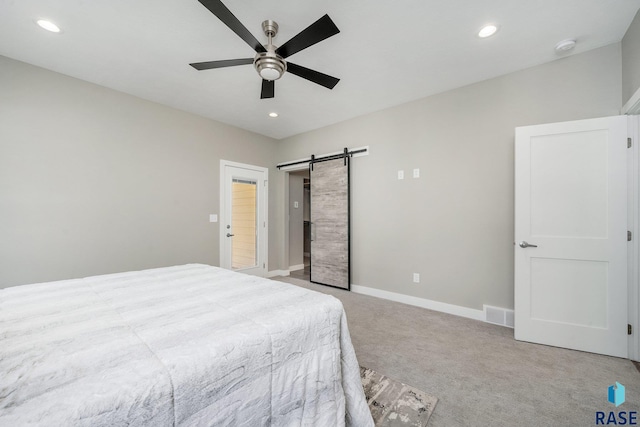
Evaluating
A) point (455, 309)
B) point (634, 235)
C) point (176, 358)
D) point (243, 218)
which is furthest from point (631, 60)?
point (243, 218)

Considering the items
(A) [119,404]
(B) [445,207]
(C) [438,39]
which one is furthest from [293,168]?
(A) [119,404]

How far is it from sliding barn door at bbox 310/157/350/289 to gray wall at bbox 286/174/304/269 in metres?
1.00

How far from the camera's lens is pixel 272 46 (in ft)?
6.20

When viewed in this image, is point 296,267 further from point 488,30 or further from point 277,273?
point 488,30

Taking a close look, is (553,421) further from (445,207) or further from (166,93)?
(166,93)

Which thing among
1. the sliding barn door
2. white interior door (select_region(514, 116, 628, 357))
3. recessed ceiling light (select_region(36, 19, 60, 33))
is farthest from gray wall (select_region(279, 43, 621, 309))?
recessed ceiling light (select_region(36, 19, 60, 33))

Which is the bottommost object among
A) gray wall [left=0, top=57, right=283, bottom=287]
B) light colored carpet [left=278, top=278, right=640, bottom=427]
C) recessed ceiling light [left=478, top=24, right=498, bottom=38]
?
light colored carpet [left=278, top=278, right=640, bottom=427]

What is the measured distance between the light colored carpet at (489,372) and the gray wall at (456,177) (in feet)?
2.06

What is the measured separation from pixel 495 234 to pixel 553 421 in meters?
1.78

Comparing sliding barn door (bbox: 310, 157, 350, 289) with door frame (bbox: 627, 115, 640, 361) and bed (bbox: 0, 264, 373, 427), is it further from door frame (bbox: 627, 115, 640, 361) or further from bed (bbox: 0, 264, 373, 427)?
door frame (bbox: 627, 115, 640, 361)

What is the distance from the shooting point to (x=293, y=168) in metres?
4.84

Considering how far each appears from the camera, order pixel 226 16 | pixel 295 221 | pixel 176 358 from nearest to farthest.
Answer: pixel 176 358 → pixel 226 16 → pixel 295 221

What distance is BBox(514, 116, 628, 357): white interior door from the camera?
7.05 feet

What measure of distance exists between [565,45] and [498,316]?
2.70m
